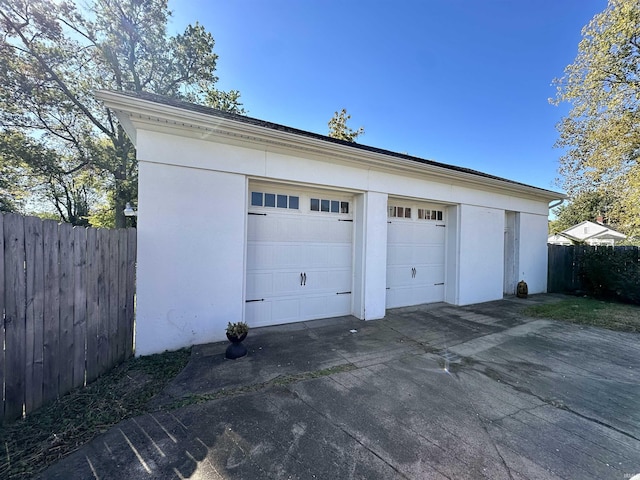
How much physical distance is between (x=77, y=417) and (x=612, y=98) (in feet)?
53.4

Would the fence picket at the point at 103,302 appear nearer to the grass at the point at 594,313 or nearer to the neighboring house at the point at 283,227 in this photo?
the neighboring house at the point at 283,227

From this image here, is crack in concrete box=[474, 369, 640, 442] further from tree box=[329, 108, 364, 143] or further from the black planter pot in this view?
tree box=[329, 108, 364, 143]

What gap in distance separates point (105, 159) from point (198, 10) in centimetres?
886

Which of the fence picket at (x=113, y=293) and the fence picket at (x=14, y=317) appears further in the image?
the fence picket at (x=113, y=293)

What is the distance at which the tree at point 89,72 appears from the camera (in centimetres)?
980

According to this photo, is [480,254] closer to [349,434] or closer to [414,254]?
[414,254]

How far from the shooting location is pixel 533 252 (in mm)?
8609

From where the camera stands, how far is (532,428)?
7.50ft

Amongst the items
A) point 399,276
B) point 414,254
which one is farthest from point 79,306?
point 414,254

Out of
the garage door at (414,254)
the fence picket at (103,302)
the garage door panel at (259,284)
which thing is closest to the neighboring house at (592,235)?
the garage door at (414,254)

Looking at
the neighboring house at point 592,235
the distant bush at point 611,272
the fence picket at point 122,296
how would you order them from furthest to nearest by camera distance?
the neighboring house at point 592,235
the distant bush at point 611,272
the fence picket at point 122,296

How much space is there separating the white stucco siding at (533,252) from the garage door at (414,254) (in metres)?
3.54

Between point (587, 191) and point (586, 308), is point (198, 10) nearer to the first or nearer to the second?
point (586, 308)

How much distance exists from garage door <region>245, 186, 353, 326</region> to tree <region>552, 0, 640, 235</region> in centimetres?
1083
